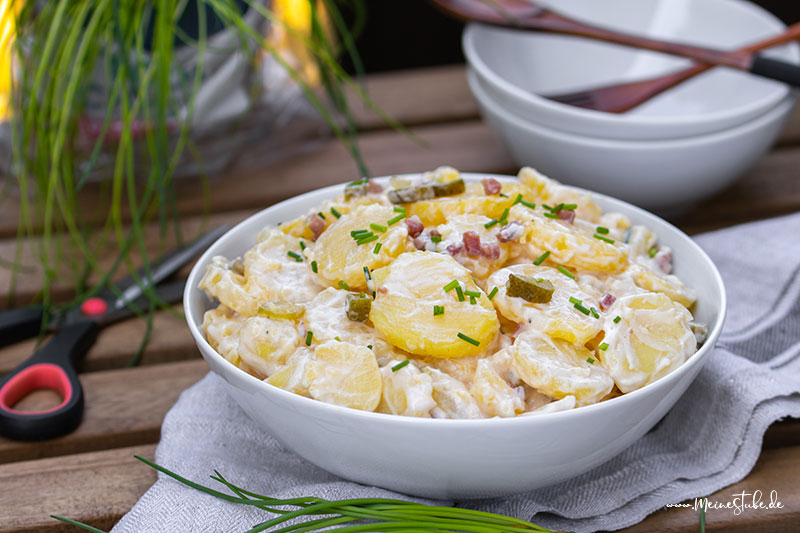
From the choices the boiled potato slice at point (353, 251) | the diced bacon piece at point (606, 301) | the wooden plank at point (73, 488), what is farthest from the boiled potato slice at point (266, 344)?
the diced bacon piece at point (606, 301)

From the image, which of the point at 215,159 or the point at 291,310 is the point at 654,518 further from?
the point at 215,159

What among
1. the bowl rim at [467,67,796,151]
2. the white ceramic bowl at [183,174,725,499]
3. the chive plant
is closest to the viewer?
the white ceramic bowl at [183,174,725,499]

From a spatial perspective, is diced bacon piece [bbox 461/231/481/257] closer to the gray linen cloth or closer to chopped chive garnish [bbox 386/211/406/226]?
chopped chive garnish [bbox 386/211/406/226]

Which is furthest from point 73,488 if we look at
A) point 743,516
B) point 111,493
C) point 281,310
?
point 743,516

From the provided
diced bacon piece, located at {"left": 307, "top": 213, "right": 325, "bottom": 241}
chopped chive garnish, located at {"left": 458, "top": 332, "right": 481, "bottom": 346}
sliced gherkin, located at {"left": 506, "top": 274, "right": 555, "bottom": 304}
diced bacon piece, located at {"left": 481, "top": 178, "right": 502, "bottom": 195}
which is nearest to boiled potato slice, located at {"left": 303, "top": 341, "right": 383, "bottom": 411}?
chopped chive garnish, located at {"left": 458, "top": 332, "right": 481, "bottom": 346}

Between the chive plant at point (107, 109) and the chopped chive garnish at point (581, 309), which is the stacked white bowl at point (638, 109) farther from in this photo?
the chopped chive garnish at point (581, 309)

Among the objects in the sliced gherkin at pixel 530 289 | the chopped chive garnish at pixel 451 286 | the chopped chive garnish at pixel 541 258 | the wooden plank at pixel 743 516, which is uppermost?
the chopped chive garnish at pixel 451 286

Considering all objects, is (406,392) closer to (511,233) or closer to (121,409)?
(511,233)
